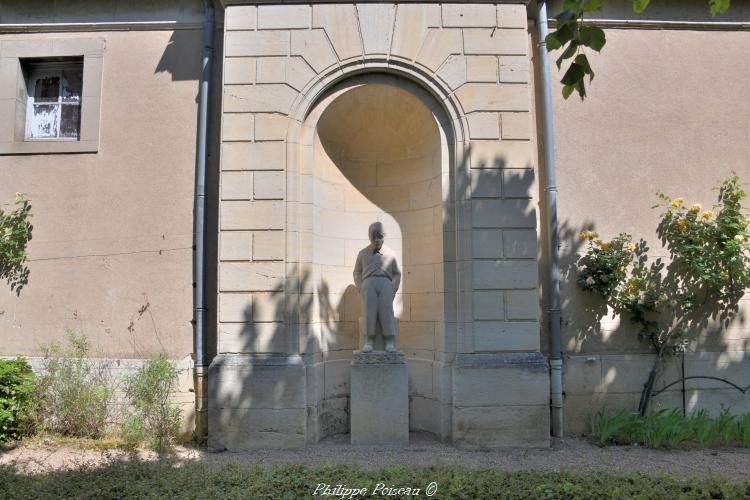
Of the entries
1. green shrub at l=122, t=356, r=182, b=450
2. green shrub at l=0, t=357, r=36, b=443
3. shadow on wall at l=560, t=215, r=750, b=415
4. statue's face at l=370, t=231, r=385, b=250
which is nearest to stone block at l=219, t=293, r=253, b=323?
green shrub at l=122, t=356, r=182, b=450

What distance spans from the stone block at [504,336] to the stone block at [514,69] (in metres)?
2.60

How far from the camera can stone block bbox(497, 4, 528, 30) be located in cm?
596

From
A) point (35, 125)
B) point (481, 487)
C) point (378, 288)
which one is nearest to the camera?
point (481, 487)

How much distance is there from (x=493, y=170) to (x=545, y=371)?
216cm

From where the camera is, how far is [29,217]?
6.37m

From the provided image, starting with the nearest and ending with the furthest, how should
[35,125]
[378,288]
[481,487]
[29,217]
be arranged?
1. [481,487]
2. [378,288]
3. [29,217]
4. [35,125]

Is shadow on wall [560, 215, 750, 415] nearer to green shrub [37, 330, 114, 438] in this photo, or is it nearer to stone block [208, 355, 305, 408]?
stone block [208, 355, 305, 408]

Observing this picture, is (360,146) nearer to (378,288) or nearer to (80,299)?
(378,288)

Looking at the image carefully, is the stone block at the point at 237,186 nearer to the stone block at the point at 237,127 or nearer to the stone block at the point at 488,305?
the stone block at the point at 237,127

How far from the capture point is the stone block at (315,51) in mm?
5918

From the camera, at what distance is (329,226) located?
6.40m

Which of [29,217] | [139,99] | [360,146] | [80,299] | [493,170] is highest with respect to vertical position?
[139,99]

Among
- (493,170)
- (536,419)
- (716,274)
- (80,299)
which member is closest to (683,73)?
(716,274)

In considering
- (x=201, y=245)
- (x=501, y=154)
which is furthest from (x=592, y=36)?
(x=201, y=245)
